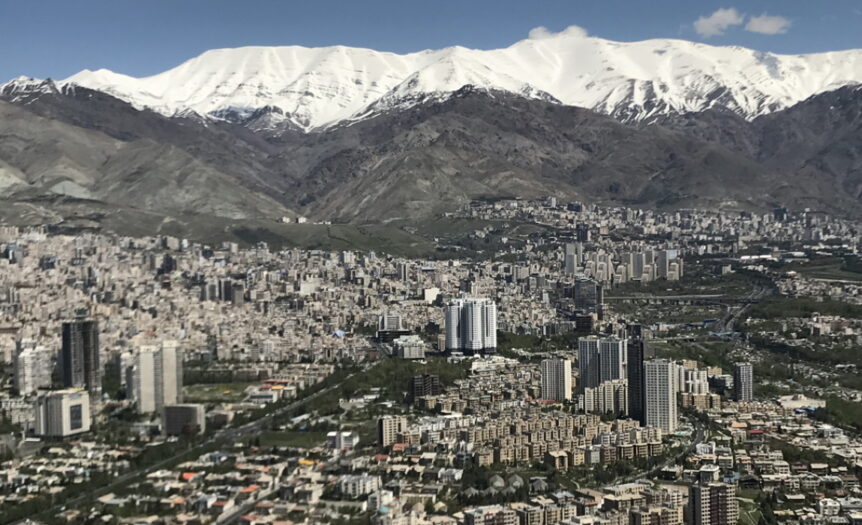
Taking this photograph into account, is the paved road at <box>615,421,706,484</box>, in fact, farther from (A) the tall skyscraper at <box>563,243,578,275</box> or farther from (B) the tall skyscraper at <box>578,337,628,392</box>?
(A) the tall skyscraper at <box>563,243,578,275</box>

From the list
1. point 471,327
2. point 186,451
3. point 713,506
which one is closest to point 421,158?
point 471,327

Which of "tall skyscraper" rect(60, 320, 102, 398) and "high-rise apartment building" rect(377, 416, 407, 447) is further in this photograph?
"tall skyscraper" rect(60, 320, 102, 398)

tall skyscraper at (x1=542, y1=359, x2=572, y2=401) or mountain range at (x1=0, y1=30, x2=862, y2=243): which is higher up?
mountain range at (x1=0, y1=30, x2=862, y2=243)

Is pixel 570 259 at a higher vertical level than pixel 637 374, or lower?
higher

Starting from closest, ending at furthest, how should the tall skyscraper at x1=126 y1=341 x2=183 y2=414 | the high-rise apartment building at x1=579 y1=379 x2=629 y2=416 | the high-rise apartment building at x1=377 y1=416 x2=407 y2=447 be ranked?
1. the high-rise apartment building at x1=377 y1=416 x2=407 y2=447
2. the tall skyscraper at x1=126 y1=341 x2=183 y2=414
3. the high-rise apartment building at x1=579 y1=379 x2=629 y2=416

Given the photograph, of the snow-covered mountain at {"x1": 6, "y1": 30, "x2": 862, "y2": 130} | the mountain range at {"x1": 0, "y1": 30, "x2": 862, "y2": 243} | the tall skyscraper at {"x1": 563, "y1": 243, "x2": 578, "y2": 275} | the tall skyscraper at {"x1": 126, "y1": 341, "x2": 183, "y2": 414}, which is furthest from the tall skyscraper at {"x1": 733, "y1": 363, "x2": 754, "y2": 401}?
the snow-covered mountain at {"x1": 6, "y1": 30, "x2": 862, "y2": 130}

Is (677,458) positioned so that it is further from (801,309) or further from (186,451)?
(801,309)

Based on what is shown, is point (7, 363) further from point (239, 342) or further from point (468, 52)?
point (468, 52)
